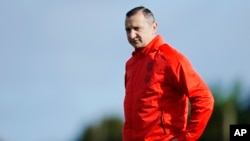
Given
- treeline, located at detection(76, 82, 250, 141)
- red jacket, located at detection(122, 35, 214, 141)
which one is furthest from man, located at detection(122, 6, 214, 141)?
treeline, located at detection(76, 82, 250, 141)

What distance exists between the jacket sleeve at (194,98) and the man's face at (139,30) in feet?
1.16

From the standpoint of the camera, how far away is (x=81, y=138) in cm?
2798

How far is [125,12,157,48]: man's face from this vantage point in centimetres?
676

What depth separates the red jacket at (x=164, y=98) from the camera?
258 inches

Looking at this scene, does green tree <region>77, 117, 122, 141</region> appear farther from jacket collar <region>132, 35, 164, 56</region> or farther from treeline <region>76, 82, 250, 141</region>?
jacket collar <region>132, 35, 164, 56</region>

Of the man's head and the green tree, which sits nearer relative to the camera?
the man's head

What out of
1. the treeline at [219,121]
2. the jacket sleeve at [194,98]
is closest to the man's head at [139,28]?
the jacket sleeve at [194,98]

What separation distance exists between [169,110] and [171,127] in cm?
13

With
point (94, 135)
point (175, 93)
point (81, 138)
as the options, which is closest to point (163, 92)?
point (175, 93)

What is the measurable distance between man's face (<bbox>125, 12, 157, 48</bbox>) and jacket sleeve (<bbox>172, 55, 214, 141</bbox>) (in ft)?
1.16

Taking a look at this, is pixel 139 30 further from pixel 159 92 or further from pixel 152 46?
pixel 159 92

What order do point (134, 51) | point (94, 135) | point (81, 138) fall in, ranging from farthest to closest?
1. point (94, 135)
2. point (81, 138)
3. point (134, 51)

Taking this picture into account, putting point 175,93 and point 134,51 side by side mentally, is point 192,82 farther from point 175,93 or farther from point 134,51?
point 134,51

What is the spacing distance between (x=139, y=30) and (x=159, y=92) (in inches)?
19.1
